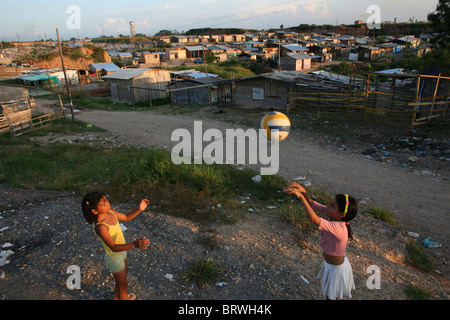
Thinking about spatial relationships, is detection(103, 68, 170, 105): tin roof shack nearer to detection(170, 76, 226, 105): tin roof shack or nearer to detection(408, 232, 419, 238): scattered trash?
detection(170, 76, 226, 105): tin roof shack

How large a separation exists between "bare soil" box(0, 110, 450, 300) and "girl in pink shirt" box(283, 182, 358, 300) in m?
0.78

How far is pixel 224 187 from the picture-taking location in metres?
6.71

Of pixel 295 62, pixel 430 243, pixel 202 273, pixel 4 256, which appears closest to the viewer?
pixel 202 273

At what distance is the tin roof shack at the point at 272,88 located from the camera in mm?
14977

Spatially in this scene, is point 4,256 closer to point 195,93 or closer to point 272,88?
point 272,88

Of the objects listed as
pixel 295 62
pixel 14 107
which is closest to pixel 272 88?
pixel 14 107

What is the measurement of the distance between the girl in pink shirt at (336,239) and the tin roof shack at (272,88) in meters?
12.9

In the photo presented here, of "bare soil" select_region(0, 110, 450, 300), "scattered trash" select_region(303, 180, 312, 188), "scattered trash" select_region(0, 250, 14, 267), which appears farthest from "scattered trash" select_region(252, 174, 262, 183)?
"scattered trash" select_region(0, 250, 14, 267)

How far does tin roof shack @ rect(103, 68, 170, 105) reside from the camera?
21.4 meters

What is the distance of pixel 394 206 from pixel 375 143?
4.56 metres

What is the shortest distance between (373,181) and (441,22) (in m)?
22.7

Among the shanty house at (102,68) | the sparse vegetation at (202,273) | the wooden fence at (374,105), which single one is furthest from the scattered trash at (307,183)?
the shanty house at (102,68)

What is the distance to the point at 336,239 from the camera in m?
2.64
